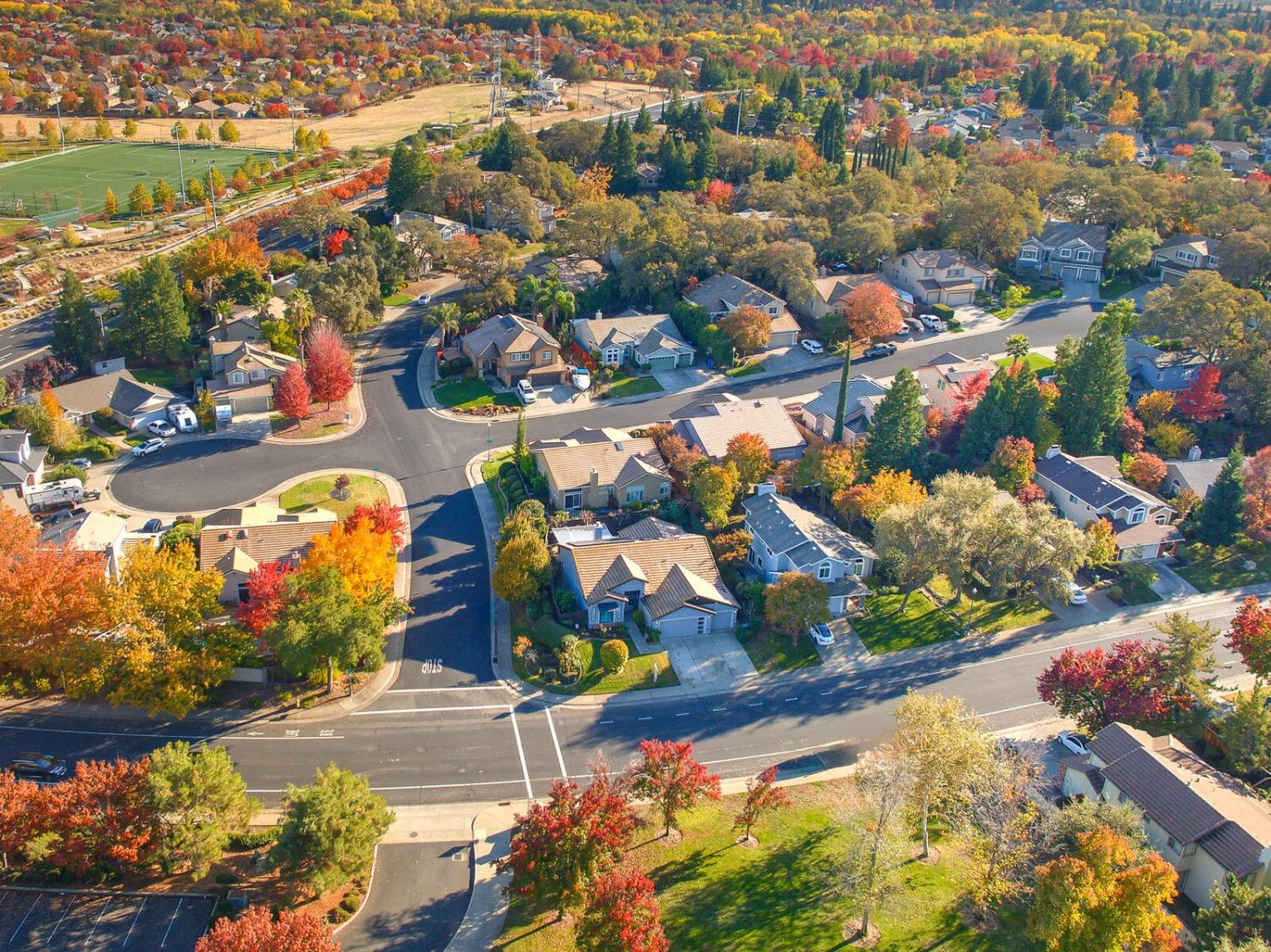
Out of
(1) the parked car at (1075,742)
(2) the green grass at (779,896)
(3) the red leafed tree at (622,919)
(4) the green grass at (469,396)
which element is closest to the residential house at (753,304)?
(4) the green grass at (469,396)

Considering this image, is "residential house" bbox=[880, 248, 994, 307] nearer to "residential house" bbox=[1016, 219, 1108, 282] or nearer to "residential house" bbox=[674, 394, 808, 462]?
"residential house" bbox=[1016, 219, 1108, 282]

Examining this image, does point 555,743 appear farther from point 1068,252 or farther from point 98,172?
point 98,172

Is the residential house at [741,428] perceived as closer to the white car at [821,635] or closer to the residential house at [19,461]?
the white car at [821,635]

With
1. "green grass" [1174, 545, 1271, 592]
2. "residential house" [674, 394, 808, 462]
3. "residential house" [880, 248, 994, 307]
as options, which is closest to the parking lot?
"residential house" [674, 394, 808, 462]

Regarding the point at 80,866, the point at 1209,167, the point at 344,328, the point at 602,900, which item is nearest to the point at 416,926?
the point at 602,900

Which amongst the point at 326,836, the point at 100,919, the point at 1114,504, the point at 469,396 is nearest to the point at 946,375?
the point at 1114,504
